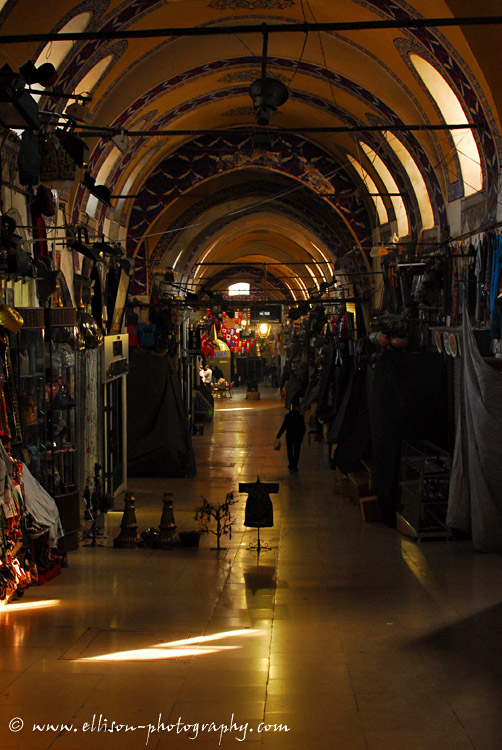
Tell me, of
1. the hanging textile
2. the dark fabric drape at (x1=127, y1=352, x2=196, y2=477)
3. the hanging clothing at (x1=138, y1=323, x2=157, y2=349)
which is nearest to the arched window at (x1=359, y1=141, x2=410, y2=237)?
the dark fabric drape at (x1=127, y1=352, x2=196, y2=477)

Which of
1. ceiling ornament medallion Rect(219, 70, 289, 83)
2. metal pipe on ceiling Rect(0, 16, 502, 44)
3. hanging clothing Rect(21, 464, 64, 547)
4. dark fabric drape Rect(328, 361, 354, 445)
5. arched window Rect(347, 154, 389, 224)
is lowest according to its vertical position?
hanging clothing Rect(21, 464, 64, 547)

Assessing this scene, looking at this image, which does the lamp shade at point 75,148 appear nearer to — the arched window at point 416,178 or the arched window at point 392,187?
the arched window at point 416,178

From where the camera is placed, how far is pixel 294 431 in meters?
13.7

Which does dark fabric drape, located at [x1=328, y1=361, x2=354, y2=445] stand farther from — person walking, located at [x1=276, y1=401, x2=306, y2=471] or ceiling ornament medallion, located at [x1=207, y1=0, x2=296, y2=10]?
ceiling ornament medallion, located at [x1=207, y1=0, x2=296, y2=10]

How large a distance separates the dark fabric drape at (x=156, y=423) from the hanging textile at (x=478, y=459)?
6.29 meters

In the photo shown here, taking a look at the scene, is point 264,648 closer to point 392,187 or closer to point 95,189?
point 95,189

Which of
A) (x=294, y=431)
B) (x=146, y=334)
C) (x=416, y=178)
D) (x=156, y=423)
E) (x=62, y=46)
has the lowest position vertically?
(x=294, y=431)

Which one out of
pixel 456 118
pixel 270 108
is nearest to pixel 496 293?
pixel 456 118

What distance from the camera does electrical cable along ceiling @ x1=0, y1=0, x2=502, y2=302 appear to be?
24.0ft

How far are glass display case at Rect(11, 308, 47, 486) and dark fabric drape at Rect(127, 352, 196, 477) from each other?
567 cm

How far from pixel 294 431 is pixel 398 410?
169 inches

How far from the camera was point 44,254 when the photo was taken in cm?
797

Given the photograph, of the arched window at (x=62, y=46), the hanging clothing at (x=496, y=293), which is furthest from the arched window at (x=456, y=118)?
the arched window at (x=62, y=46)

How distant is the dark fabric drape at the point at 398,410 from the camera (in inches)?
374
